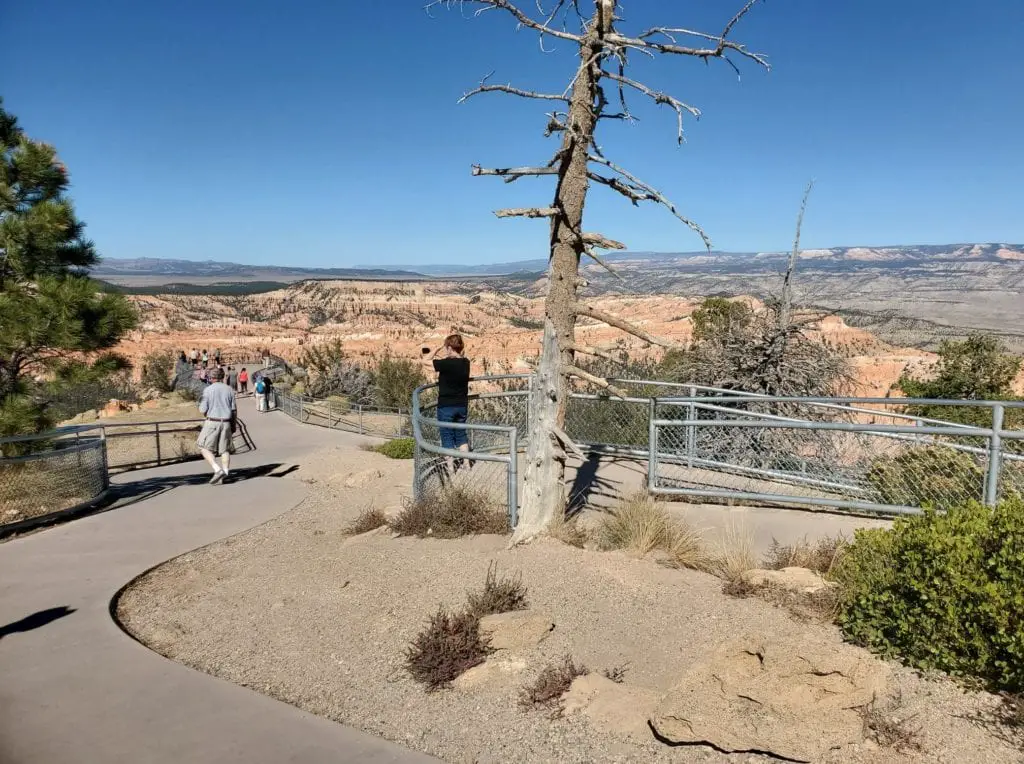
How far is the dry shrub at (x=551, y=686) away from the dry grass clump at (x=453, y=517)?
296cm

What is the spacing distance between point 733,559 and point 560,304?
2.73 m

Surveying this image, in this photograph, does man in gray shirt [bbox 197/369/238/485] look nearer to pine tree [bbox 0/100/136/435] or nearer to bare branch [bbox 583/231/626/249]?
pine tree [bbox 0/100/136/435]

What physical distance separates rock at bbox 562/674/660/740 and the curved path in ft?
3.09

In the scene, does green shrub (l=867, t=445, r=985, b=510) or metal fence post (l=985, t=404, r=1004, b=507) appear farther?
green shrub (l=867, t=445, r=985, b=510)

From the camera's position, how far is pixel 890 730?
148 inches

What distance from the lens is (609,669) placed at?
476 centimetres

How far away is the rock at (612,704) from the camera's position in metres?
4.08

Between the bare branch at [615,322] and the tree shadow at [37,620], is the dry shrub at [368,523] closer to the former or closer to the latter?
the tree shadow at [37,620]

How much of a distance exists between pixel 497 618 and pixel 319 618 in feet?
5.00

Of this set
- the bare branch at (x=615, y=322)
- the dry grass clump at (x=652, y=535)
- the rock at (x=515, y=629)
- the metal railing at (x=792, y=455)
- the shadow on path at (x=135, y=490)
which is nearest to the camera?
the rock at (x=515, y=629)

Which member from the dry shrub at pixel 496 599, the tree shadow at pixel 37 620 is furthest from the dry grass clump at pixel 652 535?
the tree shadow at pixel 37 620

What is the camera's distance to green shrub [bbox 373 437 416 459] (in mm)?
15070

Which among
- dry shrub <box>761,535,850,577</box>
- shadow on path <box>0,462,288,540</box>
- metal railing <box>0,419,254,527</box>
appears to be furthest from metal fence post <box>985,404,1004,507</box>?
metal railing <box>0,419,254,527</box>

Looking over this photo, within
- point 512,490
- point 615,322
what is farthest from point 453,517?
point 615,322
